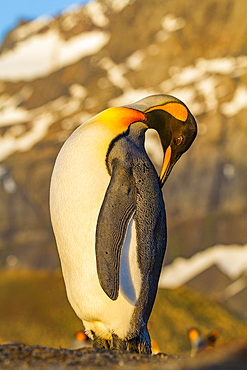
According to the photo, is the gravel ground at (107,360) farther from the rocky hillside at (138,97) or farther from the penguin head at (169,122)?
the rocky hillside at (138,97)

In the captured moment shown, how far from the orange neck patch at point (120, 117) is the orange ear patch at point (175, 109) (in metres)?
0.15

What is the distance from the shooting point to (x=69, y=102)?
3572 centimetres

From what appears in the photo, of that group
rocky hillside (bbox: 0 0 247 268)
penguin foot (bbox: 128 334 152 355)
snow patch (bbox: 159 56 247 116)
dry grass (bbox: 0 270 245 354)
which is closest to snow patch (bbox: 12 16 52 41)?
rocky hillside (bbox: 0 0 247 268)

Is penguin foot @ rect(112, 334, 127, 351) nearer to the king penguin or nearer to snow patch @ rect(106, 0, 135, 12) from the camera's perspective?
the king penguin

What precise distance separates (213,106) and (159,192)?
27.7 meters

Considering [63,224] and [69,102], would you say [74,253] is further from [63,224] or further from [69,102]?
[69,102]

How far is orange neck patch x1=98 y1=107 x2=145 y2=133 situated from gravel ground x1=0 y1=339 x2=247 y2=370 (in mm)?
1517

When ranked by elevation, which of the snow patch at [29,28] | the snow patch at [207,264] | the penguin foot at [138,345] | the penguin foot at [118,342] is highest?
the penguin foot at [118,342]

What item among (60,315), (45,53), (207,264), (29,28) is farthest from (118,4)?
(60,315)

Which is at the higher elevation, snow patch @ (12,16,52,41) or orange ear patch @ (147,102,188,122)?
orange ear patch @ (147,102,188,122)

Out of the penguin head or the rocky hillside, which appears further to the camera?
the rocky hillside

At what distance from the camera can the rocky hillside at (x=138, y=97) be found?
28.5m

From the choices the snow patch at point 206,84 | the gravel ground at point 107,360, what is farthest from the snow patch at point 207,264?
the gravel ground at point 107,360

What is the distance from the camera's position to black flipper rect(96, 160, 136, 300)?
3281mm
